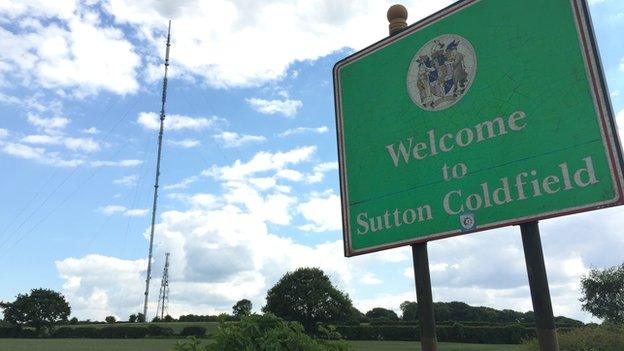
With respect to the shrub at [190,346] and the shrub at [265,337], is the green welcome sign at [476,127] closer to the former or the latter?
the shrub at [265,337]

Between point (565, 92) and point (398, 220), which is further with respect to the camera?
point (398, 220)

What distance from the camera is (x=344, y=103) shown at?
6.97 m

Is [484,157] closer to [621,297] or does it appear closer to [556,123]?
[556,123]

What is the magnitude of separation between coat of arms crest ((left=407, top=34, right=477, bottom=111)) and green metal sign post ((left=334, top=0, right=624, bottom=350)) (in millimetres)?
13

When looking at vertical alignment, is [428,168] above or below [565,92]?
below

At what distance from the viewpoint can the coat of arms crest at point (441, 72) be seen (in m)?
5.66

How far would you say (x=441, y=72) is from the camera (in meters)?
5.84

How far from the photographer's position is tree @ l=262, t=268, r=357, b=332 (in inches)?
2960

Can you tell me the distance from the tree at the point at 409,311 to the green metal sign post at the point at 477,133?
8437 cm

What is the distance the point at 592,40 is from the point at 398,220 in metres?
2.64

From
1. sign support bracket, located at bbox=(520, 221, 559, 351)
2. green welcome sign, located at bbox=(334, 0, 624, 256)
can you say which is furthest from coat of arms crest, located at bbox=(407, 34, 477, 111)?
sign support bracket, located at bbox=(520, 221, 559, 351)

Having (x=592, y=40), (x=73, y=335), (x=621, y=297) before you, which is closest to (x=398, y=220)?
(x=592, y=40)

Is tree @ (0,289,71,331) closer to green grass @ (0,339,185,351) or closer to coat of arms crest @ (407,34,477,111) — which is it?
green grass @ (0,339,185,351)

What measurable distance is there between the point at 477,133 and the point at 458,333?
2204 inches
